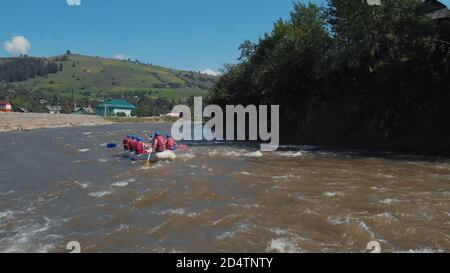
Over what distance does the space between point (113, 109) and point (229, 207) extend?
174 m

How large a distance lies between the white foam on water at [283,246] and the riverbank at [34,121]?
231 ft

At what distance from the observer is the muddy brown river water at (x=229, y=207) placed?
35.1 ft

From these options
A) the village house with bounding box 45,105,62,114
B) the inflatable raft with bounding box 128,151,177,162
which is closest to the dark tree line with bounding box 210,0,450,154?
the inflatable raft with bounding box 128,151,177,162

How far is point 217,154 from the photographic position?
31.9m

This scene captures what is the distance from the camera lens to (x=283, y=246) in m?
10.3

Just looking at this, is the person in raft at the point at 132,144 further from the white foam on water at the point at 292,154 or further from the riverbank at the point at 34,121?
the riverbank at the point at 34,121

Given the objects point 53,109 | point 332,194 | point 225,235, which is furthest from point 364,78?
point 53,109

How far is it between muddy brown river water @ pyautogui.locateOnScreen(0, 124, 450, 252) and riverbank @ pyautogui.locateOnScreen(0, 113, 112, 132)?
56.2 m

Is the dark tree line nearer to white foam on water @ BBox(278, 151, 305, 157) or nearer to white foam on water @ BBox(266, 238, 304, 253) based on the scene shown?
white foam on water @ BBox(278, 151, 305, 157)

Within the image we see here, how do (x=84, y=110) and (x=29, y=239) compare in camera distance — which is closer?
(x=29, y=239)

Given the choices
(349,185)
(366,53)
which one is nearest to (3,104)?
(366,53)

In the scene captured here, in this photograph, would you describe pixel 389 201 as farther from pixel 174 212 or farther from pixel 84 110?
pixel 84 110

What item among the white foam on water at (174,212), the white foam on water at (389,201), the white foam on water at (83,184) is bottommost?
the white foam on water at (83,184)

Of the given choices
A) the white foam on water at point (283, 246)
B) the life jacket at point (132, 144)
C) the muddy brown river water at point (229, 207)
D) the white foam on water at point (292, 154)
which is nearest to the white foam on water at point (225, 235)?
the muddy brown river water at point (229, 207)
